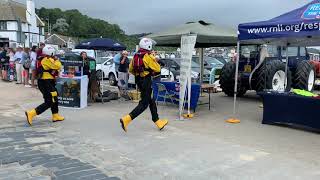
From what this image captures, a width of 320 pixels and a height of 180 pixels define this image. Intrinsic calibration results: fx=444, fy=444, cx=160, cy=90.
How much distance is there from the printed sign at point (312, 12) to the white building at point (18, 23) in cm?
7549

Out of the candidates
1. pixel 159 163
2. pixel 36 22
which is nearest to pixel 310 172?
pixel 159 163

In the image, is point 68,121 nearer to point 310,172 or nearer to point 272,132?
point 272,132

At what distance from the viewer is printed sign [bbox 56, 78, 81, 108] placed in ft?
40.9

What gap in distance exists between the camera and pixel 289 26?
364 inches

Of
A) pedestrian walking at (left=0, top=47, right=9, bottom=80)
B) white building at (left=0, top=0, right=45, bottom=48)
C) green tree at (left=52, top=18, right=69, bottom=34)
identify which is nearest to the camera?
pedestrian walking at (left=0, top=47, right=9, bottom=80)

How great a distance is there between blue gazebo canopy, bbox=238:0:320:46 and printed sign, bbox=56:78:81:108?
486cm

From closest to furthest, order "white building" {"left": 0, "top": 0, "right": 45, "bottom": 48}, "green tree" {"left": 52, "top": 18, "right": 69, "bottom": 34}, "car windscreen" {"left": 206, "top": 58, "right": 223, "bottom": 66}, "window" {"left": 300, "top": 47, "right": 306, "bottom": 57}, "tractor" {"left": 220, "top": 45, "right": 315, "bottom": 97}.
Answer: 1. "tractor" {"left": 220, "top": 45, "right": 315, "bottom": 97}
2. "window" {"left": 300, "top": 47, "right": 306, "bottom": 57}
3. "car windscreen" {"left": 206, "top": 58, "right": 223, "bottom": 66}
4. "white building" {"left": 0, "top": 0, "right": 45, "bottom": 48}
5. "green tree" {"left": 52, "top": 18, "right": 69, "bottom": 34}

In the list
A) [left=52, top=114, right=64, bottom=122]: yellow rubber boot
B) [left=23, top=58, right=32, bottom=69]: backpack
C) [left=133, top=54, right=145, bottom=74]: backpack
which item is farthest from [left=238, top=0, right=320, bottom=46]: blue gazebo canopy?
[left=23, top=58, right=32, bottom=69]: backpack

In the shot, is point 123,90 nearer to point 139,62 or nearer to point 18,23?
point 139,62

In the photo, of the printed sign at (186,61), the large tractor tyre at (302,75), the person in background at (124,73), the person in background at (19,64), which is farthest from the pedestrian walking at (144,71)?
the person in background at (19,64)

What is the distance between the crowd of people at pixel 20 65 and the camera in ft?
59.0

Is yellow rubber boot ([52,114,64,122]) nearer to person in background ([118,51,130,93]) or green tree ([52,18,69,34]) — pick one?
person in background ([118,51,130,93])

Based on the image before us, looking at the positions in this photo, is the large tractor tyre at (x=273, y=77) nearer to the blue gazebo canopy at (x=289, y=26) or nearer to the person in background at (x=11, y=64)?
the blue gazebo canopy at (x=289, y=26)

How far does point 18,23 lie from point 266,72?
249ft
